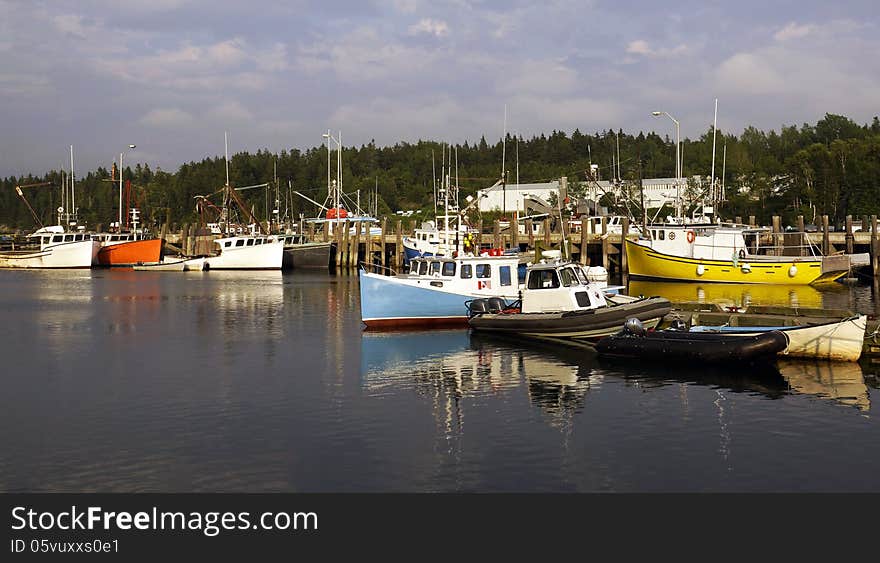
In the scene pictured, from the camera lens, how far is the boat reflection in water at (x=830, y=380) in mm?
23641

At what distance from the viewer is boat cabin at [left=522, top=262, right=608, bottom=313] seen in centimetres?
3409

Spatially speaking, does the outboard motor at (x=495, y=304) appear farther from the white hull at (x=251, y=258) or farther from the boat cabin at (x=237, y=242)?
the boat cabin at (x=237, y=242)

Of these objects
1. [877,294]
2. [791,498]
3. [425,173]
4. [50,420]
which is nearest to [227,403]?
[50,420]

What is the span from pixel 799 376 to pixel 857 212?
7152cm

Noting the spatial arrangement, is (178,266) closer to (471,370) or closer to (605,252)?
(605,252)

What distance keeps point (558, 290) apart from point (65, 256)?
238 ft

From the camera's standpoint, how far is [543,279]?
34.8 meters

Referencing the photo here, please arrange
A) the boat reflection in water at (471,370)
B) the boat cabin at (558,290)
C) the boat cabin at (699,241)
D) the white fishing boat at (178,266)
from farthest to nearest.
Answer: the white fishing boat at (178,266) < the boat cabin at (699,241) < the boat cabin at (558,290) < the boat reflection in water at (471,370)

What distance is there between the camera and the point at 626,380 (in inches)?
1051

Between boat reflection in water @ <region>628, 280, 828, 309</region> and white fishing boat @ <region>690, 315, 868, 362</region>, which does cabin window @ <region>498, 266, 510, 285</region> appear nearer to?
white fishing boat @ <region>690, 315, 868, 362</region>

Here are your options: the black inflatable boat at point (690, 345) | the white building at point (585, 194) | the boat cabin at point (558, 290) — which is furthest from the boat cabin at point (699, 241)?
the white building at point (585, 194)

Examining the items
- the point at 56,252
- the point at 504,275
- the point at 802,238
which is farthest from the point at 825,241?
the point at 56,252

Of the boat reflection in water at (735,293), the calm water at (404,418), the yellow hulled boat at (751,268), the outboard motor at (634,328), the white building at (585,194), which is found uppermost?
the white building at (585,194)

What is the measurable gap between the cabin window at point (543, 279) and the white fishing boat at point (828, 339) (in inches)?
294
